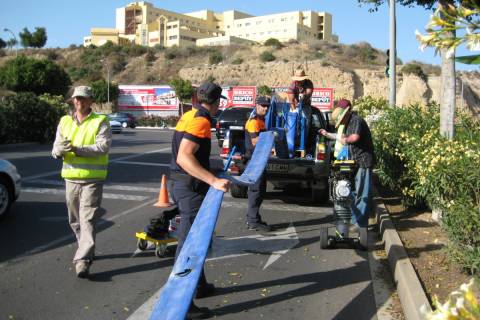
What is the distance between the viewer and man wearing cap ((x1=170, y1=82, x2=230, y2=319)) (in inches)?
171

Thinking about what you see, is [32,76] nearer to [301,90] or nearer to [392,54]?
[392,54]

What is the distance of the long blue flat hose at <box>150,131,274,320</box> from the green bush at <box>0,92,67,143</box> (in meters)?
20.5

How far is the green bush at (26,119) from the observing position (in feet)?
74.5

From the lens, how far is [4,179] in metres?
8.03

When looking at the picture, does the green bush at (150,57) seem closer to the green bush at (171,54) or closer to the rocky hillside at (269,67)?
the rocky hillside at (269,67)

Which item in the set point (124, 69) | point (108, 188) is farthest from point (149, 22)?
point (108, 188)

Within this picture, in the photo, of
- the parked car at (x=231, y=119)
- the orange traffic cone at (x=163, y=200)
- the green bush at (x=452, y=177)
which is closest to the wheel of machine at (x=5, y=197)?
the orange traffic cone at (x=163, y=200)

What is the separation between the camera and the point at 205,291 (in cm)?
491

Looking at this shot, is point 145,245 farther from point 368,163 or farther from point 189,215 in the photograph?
point 368,163

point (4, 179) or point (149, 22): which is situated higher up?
point (149, 22)

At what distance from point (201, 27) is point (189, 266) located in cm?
13469

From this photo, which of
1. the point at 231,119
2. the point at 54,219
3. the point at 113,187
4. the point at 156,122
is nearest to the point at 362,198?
the point at 54,219

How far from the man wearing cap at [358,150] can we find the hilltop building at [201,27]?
102620 millimetres

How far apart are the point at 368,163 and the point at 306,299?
8.92 ft
